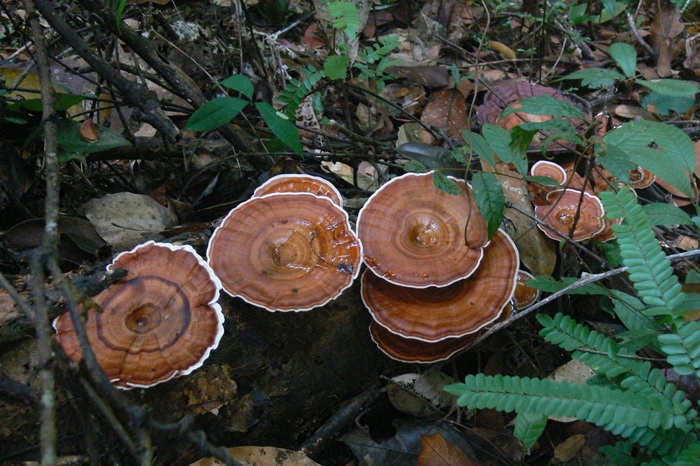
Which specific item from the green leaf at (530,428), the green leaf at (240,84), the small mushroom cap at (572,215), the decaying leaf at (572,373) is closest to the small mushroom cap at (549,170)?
the small mushroom cap at (572,215)

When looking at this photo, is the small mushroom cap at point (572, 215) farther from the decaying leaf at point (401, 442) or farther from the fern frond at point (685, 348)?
the decaying leaf at point (401, 442)

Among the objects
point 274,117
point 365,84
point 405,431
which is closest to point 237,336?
point 405,431

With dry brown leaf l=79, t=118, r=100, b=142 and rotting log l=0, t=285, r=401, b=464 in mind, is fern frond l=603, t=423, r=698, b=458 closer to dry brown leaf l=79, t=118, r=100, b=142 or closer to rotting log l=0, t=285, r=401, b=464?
rotting log l=0, t=285, r=401, b=464

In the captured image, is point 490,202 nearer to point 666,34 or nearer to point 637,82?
point 637,82

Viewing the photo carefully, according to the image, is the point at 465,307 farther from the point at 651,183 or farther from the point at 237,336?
the point at 651,183

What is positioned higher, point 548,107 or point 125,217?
point 548,107

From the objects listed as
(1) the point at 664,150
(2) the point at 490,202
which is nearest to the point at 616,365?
(2) the point at 490,202
